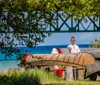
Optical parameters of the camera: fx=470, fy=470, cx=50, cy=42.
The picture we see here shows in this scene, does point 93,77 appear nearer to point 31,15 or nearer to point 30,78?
point 30,78

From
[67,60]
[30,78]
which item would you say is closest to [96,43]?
[67,60]

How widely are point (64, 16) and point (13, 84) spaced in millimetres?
3251

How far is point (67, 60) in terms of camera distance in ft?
58.5

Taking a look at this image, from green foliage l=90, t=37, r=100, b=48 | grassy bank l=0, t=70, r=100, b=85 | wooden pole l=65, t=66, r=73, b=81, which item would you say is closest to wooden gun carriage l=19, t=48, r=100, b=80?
wooden pole l=65, t=66, r=73, b=81

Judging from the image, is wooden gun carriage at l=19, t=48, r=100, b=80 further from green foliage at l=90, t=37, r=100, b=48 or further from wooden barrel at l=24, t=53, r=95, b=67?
green foliage at l=90, t=37, r=100, b=48

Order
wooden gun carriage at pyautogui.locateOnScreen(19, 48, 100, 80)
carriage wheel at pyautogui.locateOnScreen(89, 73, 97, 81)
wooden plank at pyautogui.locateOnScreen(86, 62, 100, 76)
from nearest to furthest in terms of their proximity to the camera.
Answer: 1. wooden plank at pyautogui.locateOnScreen(86, 62, 100, 76)
2. wooden gun carriage at pyautogui.locateOnScreen(19, 48, 100, 80)
3. carriage wheel at pyautogui.locateOnScreen(89, 73, 97, 81)

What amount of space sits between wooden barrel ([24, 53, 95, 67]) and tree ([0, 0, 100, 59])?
5.71 metres

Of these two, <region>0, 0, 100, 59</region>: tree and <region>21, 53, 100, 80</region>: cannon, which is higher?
<region>0, 0, 100, 59</region>: tree

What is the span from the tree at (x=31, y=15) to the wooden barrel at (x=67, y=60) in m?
5.71

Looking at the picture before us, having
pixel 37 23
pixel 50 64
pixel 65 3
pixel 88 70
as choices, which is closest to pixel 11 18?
pixel 37 23

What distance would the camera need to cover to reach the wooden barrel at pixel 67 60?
57.0 feet

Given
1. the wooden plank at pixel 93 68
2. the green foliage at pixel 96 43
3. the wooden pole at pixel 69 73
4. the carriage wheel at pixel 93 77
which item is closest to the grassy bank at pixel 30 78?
the wooden pole at pixel 69 73

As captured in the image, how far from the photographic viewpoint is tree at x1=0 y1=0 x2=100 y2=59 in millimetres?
9055

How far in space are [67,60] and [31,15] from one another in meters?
7.40
